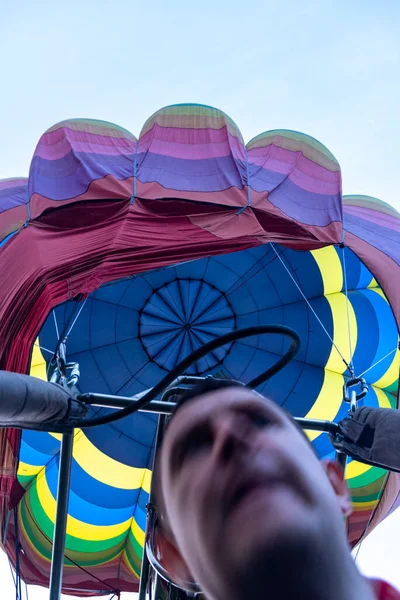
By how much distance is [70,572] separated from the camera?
7469 mm

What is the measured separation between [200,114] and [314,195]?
1330 mm

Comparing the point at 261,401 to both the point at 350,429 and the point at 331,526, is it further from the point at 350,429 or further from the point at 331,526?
the point at 350,429

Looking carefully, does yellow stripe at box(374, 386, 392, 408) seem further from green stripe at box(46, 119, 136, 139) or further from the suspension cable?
the suspension cable

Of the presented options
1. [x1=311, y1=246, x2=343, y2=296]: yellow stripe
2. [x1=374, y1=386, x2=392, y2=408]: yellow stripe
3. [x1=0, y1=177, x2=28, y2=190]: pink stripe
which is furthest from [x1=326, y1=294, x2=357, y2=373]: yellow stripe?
[x1=0, y1=177, x2=28, y2=190]: pink stripe

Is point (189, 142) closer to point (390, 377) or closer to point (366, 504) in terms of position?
point (390, 377)

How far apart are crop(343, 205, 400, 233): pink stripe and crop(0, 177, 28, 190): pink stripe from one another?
3401mm

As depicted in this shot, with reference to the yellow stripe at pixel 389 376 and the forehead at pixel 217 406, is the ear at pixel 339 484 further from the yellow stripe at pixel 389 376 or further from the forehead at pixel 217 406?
the yellow stripe at pixel 389 376

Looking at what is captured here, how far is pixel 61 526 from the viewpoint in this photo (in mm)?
4074

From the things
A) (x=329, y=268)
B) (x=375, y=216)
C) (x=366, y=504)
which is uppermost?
(x=375, y=216)

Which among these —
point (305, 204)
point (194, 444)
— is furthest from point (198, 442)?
point (305, 204)

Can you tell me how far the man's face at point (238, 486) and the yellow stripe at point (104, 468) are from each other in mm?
7444

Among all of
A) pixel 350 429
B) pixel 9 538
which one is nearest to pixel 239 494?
pixel 350 429

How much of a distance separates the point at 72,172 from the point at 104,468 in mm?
4281

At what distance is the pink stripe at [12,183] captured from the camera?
6.40 meters
